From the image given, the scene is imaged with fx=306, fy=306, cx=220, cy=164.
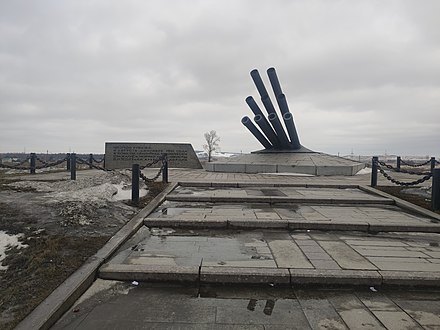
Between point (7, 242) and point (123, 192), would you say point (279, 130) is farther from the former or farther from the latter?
point (7, 242)

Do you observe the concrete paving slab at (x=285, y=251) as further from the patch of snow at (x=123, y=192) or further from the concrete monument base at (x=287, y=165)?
the concrete monument base at (x=287, y=165)

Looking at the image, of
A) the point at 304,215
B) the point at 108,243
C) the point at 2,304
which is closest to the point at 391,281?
the point at 304,215

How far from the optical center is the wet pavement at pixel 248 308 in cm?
256

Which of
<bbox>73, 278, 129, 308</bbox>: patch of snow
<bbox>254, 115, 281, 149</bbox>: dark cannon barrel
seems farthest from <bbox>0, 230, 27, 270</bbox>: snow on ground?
<bbox>254, 115, 281, 149</bbox>: dark cannon barrel

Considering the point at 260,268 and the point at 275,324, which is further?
the point at 260,268

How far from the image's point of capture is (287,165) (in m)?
14.5

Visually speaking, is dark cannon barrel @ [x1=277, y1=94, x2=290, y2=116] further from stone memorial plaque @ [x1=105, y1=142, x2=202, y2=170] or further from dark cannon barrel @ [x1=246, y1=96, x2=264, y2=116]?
stone memorial plaque @ [x1=105, y1=142, x2=202, y2=170]

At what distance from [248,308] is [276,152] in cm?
1472

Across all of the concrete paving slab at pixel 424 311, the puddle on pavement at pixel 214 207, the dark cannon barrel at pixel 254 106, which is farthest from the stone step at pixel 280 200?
the dark cannon barrel at pixel 254 106

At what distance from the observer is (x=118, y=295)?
3.04m

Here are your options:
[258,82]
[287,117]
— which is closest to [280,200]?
[287,117]

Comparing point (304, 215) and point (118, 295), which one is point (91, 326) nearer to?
point (118, 295)

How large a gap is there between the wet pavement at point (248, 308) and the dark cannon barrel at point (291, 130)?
13230 millimetres

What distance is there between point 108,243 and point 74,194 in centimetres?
274
